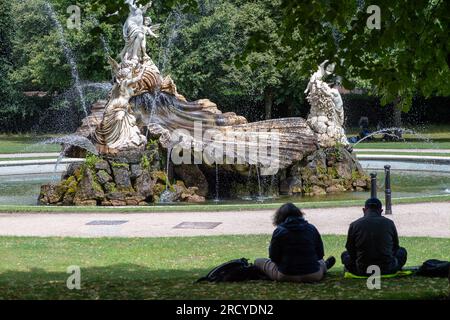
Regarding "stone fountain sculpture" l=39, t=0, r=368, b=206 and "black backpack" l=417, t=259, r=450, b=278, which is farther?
"stone fountain sculpture" l=39, t=0, r=368, b=206

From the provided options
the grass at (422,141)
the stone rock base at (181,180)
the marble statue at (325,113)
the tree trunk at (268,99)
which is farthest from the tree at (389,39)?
the tree trunk at (268,99)

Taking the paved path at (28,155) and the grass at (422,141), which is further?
the grass at (422,141)

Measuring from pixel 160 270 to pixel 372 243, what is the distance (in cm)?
315

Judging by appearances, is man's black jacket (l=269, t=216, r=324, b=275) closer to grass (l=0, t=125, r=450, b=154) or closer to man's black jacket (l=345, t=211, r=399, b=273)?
man's black jacket (l=345, t=211, r=399, b=273)

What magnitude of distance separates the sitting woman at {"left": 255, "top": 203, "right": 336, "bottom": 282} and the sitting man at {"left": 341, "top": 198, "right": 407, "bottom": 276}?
0.45 metres

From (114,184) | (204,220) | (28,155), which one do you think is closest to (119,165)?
(114,184)

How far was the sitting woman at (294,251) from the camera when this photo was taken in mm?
8906

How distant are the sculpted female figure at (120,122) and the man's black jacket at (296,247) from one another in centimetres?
1230

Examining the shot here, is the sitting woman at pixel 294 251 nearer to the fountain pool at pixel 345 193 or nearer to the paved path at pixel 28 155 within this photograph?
the fountain pool at pixel 345 193

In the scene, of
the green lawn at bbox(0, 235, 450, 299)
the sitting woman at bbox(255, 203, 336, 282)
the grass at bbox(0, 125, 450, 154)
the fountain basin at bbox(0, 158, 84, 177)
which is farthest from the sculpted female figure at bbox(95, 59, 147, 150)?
the grass at bbox(0, 125, 450, 154)

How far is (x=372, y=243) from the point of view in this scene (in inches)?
361

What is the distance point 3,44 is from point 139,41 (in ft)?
125

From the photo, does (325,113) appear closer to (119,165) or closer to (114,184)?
(119,165)

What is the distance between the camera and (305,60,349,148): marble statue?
23.8m
